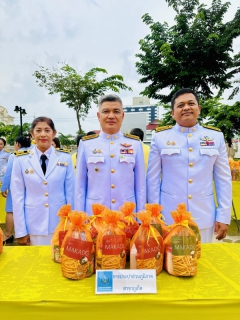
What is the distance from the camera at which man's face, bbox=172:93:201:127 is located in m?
1.85

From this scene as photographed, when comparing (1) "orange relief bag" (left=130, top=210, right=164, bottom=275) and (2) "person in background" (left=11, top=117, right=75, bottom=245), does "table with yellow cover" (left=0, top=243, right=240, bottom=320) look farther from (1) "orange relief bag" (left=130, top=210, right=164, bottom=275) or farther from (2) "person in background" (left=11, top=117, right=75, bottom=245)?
(2) "person in background" (left=11, top=117, right=75, bottom=245)

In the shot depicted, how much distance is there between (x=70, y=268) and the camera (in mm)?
1048

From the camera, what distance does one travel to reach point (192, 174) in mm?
1937

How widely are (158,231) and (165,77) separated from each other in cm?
1419

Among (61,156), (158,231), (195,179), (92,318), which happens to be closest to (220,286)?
(158,231)

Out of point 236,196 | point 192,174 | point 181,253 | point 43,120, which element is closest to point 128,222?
point 181,253

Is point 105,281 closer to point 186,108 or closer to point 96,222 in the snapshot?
point 96,222

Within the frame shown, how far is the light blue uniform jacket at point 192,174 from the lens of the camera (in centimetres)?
194

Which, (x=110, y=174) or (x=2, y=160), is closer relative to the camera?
(x=110, y=174)

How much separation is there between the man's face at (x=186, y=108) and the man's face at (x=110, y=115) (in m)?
0.43

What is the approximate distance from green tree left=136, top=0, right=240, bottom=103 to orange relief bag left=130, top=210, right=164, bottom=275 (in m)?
13.3

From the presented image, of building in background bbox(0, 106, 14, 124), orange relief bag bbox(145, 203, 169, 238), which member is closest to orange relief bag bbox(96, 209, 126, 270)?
orange relief bag bbox(145, 203, 169, 238)

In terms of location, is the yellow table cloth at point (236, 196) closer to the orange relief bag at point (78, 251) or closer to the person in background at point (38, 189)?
the person in background at point (38, 189)

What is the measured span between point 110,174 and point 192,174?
642mm
